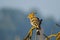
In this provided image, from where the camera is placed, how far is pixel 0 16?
20.7 m

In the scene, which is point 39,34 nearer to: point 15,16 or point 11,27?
point 11,27

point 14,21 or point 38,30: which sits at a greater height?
point 38,30

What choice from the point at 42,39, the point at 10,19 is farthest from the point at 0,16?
the point at 42,39

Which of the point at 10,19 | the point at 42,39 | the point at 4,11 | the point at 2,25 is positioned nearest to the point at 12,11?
the point at 4,11

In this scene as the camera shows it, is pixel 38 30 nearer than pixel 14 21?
Yes

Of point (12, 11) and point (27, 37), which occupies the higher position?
point (27, 37)

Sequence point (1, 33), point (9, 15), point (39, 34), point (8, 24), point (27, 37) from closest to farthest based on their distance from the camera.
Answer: point (27, 37), point (39, 34), point (1, 33), point (8, 24), point (9, 15)

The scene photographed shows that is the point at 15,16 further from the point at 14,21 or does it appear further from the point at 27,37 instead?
the point at 27,37

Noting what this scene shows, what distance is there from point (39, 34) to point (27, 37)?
0.68 ft

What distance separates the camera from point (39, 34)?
89.8 inches

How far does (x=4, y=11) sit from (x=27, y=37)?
66.6 feet

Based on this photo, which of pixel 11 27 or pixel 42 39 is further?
pixel 11 27

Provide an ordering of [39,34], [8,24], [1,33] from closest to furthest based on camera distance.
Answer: [39,34] → [1,33] → [8,24]

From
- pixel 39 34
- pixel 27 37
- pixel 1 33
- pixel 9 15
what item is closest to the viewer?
pixel 27 37
